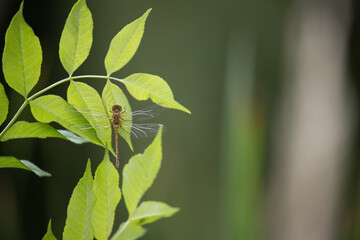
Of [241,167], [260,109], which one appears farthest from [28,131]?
[260,109]

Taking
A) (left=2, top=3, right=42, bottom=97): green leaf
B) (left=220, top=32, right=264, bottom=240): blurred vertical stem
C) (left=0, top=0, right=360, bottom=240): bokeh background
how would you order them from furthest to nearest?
(left=0, top=0, right=360, bottom=240): bokeh background
(left=220, top=32, right=264, bottom=240): blurred vertical stem
(left=2, top=3, right=42, bottom=97): green leaf

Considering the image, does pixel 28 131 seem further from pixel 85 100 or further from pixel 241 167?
pixel 241 167

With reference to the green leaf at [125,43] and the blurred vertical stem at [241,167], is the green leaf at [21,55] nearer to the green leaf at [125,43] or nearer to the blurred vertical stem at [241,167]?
the green leaf at [125,43]

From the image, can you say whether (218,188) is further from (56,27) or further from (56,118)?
(56,118)

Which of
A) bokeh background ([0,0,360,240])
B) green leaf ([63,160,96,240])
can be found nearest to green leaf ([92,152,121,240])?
green leaf ([63,160,96,240])

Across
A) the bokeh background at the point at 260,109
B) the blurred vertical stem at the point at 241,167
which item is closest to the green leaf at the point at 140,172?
the blurred vertical stem at the point at 241,167

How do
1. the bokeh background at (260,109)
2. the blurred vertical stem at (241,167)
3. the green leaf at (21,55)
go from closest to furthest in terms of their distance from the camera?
the green leaf at (21,55)
the blurred vertical stem at (241,167)
the bokeh background at (260,109)

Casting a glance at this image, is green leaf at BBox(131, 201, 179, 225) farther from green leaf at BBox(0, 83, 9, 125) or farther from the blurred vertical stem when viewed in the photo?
the blurred vertical stem
